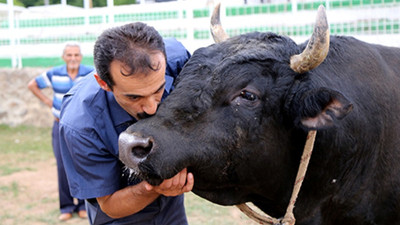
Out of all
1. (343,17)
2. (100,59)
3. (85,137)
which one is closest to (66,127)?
(85,137)

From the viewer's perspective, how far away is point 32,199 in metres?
7.24

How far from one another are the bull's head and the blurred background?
480cm

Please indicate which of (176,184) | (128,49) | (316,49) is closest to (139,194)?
(176,184)

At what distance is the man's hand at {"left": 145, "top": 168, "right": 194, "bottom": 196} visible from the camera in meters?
2.53

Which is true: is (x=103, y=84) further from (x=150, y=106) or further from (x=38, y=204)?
(x=38, y=204)

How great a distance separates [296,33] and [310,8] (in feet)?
1.45

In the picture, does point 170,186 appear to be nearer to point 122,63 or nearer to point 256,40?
point 122,63

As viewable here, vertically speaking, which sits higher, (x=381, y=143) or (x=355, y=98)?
(x=355, y=98)

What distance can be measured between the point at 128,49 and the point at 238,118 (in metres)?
0.66

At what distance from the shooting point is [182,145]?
2.48m

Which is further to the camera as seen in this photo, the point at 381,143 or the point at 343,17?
the point at 343,17

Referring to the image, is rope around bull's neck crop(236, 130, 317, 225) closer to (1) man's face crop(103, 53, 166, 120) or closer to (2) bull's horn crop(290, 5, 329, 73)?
(2) bull's horn crop(290, 5, 329, 73)

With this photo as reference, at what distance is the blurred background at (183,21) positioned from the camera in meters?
7.42

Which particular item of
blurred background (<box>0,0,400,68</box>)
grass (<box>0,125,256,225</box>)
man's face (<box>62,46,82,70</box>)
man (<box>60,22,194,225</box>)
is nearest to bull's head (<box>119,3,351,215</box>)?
man (<box>60,22,194,225</box>)
